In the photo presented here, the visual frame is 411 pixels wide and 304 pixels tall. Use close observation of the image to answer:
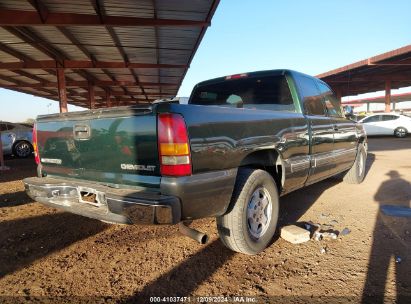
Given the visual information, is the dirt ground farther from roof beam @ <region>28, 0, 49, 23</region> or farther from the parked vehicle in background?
the parked vehicle in background

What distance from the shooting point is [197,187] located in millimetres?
2363

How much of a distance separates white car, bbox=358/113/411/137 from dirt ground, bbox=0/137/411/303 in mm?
17113

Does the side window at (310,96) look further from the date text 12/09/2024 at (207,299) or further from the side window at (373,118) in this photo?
the side window at (373,118)

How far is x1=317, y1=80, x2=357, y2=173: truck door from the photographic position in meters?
4.71

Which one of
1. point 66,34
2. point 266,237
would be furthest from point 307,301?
point 66,34

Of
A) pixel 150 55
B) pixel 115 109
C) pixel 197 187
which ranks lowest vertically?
pixel 197 187

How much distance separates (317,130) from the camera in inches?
160

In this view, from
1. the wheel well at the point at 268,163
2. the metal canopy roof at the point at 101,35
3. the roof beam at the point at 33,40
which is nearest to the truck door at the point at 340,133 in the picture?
the wheel well at the point at 268,163

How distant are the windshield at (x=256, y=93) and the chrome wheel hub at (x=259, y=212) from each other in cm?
118

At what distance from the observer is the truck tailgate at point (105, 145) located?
2395 millimetres

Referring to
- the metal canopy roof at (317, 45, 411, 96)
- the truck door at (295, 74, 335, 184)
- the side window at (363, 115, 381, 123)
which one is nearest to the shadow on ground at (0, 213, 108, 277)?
the truck door at (295, 74, 335, 184)

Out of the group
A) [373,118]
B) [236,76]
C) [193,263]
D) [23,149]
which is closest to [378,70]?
[373,118]

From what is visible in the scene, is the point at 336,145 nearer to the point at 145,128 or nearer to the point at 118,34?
the point at 145,128

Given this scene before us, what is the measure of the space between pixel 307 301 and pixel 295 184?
1578mm
